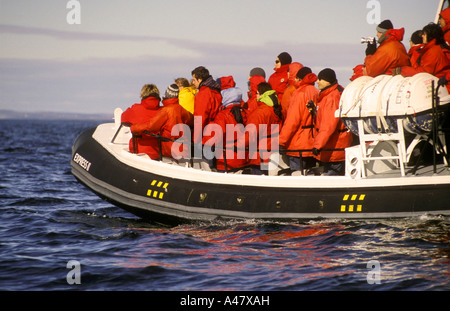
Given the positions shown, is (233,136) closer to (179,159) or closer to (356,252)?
(179,159)

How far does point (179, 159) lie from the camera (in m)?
10.8

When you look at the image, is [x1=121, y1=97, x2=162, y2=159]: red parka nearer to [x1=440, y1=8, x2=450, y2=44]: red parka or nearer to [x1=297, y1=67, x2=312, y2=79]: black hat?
[x1=297, y1=67, x2=312, y2=79]: black hat

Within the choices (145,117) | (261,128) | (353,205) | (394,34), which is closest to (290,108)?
(261,128)

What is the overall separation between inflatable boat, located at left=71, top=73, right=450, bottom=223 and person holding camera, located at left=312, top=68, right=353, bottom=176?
227mm

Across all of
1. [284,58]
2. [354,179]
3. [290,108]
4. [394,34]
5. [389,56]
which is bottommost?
[354,179]

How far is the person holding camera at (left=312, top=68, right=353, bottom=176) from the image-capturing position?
9.16m

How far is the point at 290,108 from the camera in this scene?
9.52m

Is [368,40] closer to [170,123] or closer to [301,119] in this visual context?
[301,119]

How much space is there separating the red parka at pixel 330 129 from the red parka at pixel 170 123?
7.02 feet

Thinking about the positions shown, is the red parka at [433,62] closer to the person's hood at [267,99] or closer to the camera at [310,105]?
the camera at [310,105]

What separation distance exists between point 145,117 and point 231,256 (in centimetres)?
340

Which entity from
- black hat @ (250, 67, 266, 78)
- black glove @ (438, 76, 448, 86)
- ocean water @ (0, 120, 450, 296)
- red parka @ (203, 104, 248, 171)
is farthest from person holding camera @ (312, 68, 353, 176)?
black hat @ (250, 67, 266, 78)
